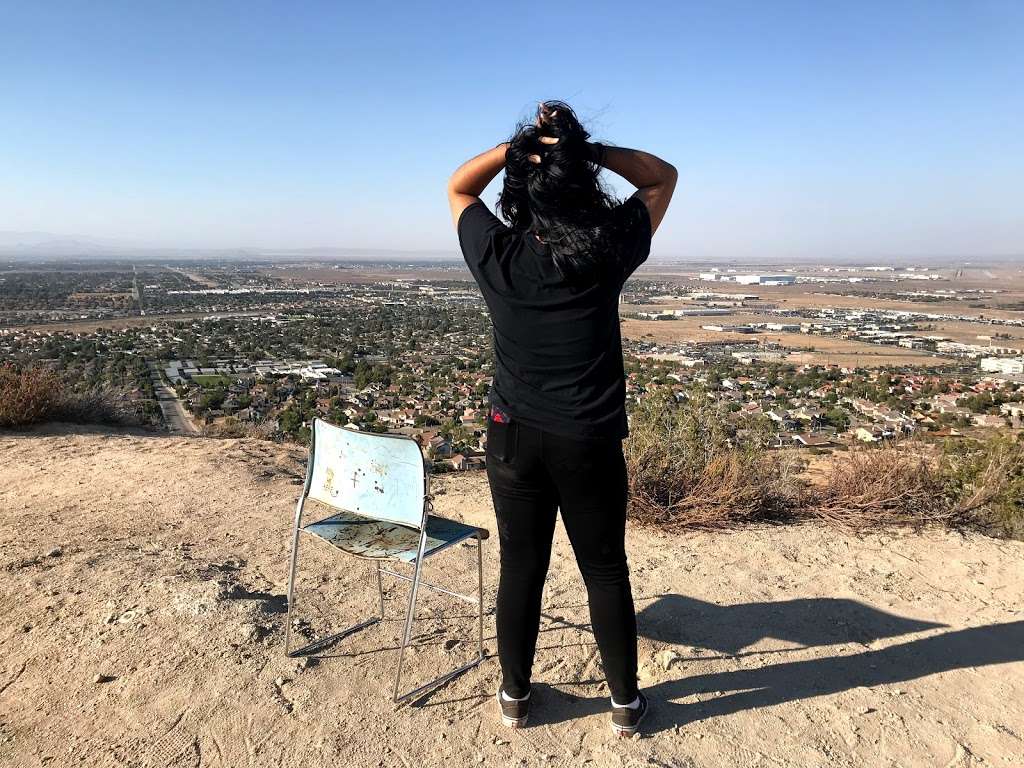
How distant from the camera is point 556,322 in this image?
1785mm

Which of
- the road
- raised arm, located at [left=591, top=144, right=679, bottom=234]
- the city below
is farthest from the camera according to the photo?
the city below

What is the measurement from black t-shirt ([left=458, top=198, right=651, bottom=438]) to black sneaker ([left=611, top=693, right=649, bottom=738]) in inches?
37.8

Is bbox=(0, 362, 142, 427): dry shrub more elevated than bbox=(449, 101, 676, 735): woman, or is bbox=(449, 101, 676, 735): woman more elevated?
bbox=(449, 101, 676, 735): woman

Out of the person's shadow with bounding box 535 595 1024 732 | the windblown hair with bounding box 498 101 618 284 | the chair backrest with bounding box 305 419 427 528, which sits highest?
the windblown hair with bounding box 498 101 618 284

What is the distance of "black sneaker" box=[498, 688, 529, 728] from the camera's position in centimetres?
220

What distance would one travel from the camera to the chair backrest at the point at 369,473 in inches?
88.6

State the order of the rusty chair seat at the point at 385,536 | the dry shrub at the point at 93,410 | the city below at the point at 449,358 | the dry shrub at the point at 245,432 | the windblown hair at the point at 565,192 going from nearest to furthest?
the windblown hair at the point at 565,192
the rusty chair seat at the point at 385,536
the dry shrub at the point at 93,410
the dry shrub at the point at 245,432
the city below at the point at 449,358

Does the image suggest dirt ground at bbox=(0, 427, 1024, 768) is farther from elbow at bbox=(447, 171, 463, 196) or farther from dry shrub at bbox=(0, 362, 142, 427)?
dry shrub at bbox=(0, 362, 142, 427)

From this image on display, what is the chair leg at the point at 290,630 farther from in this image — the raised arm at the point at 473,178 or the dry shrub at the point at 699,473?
the dry shrub at the point at 699,473

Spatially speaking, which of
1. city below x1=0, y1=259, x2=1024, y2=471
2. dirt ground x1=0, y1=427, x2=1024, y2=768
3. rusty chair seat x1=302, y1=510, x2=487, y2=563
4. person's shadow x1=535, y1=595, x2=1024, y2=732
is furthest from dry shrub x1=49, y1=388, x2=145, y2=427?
person's shadow x1=535, y1=595, x2=1024, y2=732

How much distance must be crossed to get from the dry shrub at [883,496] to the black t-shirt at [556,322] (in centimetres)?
360

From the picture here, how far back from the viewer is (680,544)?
4.25m

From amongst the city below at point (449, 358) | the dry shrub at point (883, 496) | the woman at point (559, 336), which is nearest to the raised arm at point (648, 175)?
the woman at point (559, 336)

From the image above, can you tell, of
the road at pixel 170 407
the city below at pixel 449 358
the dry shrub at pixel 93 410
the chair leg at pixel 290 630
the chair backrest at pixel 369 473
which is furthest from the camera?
the city below at pixel 449 358
